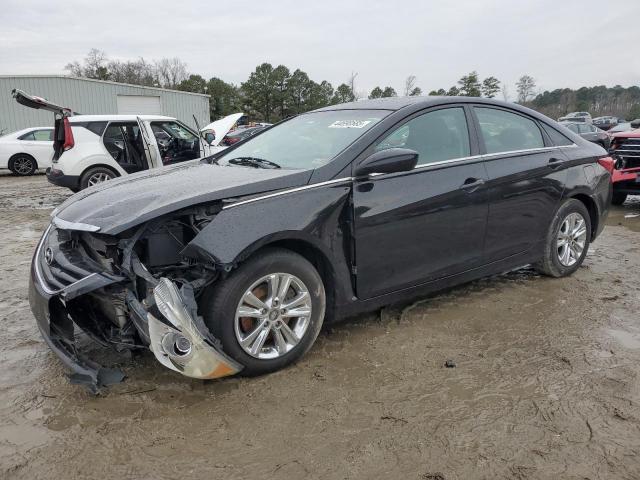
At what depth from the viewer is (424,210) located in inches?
138

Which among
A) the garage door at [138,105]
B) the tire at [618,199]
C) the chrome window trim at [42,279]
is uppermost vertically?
the garage door at [138,105]

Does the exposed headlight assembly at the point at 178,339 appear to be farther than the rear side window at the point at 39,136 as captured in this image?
No

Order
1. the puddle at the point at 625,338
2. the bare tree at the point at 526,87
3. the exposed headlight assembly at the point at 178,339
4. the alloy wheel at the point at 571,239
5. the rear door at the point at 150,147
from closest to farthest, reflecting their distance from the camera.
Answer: the exposed headlight assembly at the point at 178,339 → the puddle at the point at 625,338 → the alloy wheel at the point at 571,239 → the rear door at the point at 150,147 → the bare tree at the point at 526,87

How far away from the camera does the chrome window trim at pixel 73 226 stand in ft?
9.21

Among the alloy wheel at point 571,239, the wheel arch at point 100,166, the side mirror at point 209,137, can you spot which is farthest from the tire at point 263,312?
the wheel arch at point 100,166

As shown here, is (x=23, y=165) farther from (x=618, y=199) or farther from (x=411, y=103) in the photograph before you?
(x=618, y=199)

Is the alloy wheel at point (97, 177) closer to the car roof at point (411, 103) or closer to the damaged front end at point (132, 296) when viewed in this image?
the car roof at point (411, 103)

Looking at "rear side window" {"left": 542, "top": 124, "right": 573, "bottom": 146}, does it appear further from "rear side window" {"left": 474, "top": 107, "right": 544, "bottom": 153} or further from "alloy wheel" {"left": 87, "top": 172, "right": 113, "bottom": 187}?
"alloy wheel" {"left": 87, "top": 172, "right": 113, "bottom": 187}

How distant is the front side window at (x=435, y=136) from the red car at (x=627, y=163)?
222 inches

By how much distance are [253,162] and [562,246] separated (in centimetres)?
294

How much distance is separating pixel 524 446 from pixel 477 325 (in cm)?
145

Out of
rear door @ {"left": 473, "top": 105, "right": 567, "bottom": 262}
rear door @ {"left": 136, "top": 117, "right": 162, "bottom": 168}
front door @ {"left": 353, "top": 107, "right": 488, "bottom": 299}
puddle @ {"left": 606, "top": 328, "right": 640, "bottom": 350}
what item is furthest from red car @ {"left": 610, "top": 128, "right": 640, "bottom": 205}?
rear door @ {"left": 136, "top": 117, "right": 162, "bottom": 168}

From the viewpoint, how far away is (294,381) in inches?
118

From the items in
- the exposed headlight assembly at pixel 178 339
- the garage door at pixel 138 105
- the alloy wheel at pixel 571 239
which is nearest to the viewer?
the exposed headlight assembly at pixel 178 339
